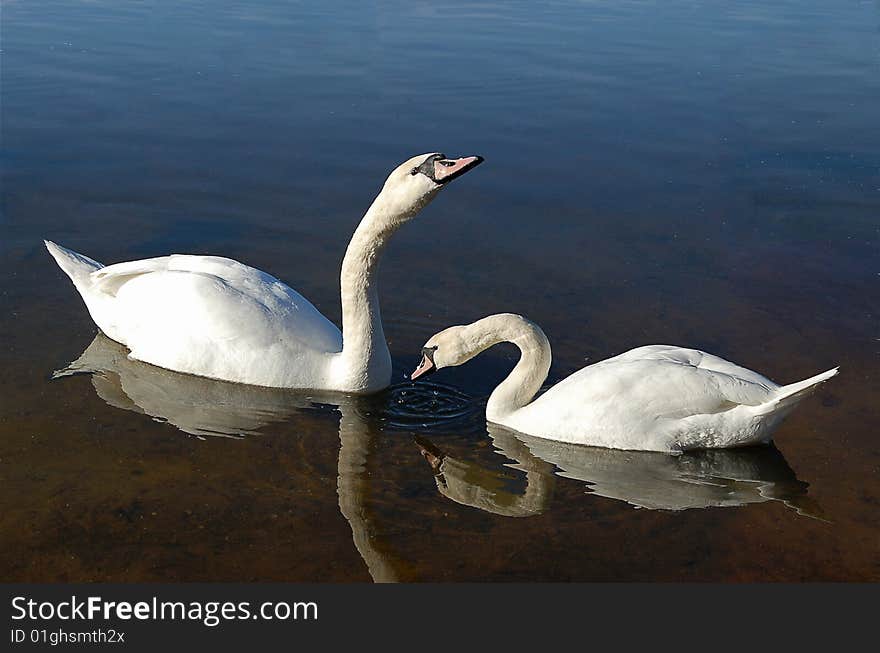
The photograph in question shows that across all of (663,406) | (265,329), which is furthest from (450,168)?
(663,406)

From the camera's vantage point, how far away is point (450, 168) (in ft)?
24.8

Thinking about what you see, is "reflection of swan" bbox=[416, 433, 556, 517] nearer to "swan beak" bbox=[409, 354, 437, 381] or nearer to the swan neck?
"swan beak" bbox=[409, 354, 437, 381]

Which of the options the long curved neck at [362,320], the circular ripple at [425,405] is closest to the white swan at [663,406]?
the circular ripple at [425,405]

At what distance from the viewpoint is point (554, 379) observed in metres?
8.88

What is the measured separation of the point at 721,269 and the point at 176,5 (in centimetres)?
1542

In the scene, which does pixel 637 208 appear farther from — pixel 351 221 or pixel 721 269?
pixel 351 221

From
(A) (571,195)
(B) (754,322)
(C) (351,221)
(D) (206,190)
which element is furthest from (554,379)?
(D) (206,190)

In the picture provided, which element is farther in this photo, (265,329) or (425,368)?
(265,329)

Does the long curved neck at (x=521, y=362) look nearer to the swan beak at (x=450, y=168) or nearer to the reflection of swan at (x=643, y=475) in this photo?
the reflection of swan at (x=643, y=475)

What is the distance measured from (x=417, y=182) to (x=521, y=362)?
1537mm

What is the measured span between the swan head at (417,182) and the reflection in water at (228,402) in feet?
4.82

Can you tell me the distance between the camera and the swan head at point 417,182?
7562 mm

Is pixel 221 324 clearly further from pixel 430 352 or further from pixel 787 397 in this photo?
pixel 787 397

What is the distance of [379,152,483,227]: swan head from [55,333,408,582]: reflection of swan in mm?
1553
